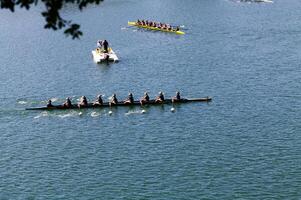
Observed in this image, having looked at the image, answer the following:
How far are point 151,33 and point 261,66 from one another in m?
28.5

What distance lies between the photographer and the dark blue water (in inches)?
1492

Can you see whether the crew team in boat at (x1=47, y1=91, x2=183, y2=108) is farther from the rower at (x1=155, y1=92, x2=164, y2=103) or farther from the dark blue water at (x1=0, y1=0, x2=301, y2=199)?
the dark blue water at (x1=0, y1=0, x2=301, y2=199)

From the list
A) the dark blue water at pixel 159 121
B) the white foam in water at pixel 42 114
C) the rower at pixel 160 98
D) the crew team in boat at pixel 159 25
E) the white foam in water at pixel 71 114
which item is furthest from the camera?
the crew team in boat at pixel 159 25

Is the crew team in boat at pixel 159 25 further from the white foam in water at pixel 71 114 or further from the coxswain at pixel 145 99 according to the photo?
the white foam in water at pixel 71 114

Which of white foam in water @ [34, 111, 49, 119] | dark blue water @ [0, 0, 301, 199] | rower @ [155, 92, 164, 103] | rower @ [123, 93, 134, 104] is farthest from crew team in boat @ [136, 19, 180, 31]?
white foam in water @ [34, 111, 49, 119]

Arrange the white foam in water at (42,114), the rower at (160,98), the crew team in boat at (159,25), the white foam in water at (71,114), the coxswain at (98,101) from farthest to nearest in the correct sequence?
the crew team in boat at (159,25) < the rower at (160,98) < the coxswain at (98,101) < the white foam in water at (71,114) < the white foam in water at (42,114)

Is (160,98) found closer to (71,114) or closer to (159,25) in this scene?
(71,114)

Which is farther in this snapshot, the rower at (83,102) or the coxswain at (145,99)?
the coxswain at (145,99)

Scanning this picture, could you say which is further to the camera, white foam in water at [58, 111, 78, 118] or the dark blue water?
white foam in water at [58, 111, 78, 118]

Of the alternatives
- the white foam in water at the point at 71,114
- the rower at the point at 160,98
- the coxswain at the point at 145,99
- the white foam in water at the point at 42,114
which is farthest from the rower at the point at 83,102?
the rower at the point at 160,98

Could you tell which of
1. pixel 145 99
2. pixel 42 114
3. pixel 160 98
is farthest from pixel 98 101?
pixel 160 98

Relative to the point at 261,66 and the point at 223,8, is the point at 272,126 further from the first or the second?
the point at 223,8

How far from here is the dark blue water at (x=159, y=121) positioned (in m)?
37.9

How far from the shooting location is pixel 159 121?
4978 cm
